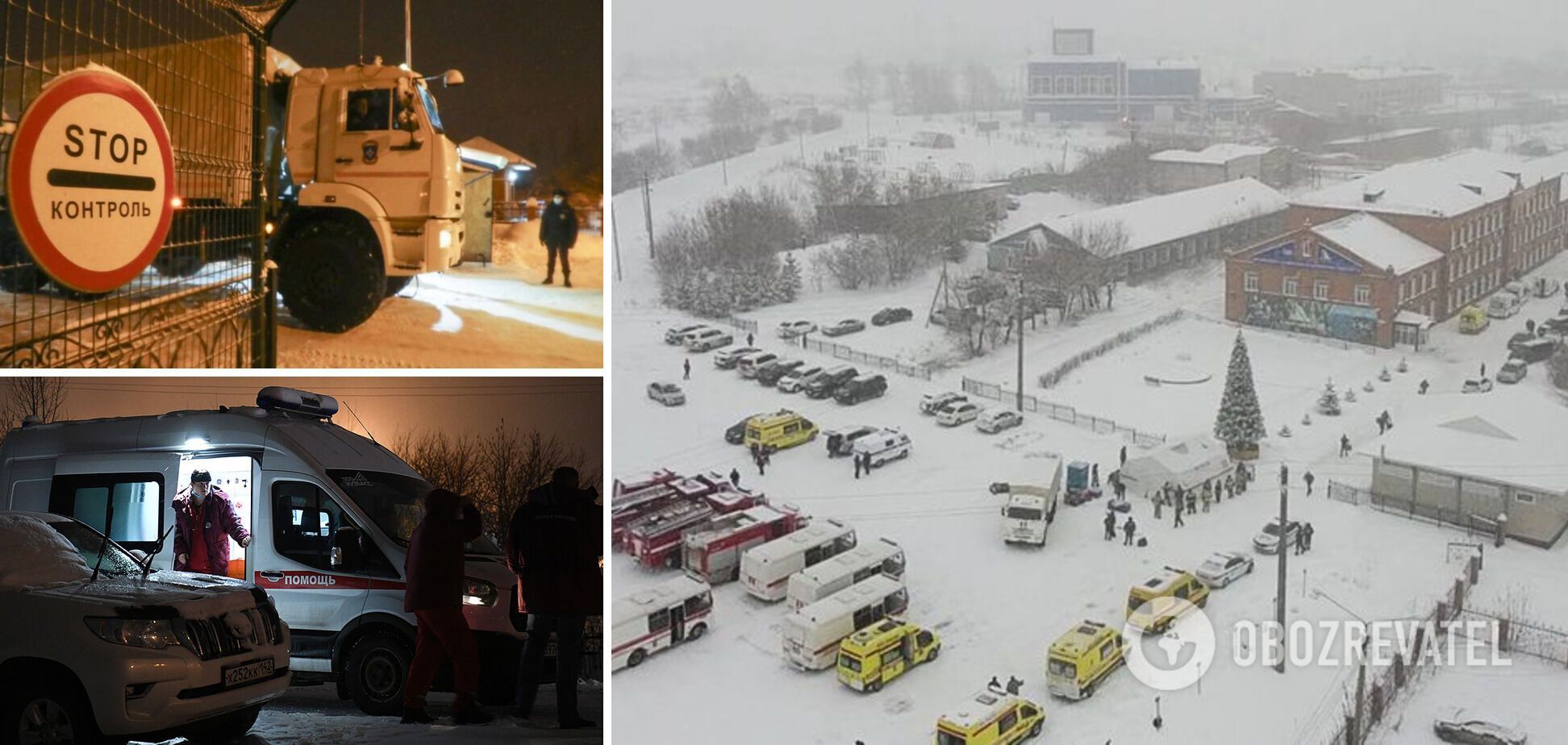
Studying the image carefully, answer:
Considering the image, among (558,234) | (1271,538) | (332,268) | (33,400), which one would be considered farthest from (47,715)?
(1271,538)

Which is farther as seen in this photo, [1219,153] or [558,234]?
[1219,153]

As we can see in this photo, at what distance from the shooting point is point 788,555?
3.97 m

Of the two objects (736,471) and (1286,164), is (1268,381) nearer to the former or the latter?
(1286,164)

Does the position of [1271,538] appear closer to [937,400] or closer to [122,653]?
[937,400]

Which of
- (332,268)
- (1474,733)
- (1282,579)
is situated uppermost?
(332,268)

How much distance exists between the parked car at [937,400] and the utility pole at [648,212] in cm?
86

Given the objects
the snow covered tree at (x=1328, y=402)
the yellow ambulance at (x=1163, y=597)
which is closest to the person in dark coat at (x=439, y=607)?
the yellow ambulance at (x=1163, y=597)

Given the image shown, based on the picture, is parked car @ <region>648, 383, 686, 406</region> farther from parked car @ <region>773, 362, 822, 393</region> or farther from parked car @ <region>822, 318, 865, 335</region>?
parked car @ <region>822, 318, 865, 335</region>

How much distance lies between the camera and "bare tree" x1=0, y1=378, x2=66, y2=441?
372 centimetres

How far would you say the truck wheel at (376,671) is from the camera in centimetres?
358

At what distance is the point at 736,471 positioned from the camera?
13.4 ft

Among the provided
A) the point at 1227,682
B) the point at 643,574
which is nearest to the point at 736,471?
the point at 643,574

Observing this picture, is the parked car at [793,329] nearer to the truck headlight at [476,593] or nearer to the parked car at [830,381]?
the parked car at [830,381]

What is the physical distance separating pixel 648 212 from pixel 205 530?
55.4 inches
